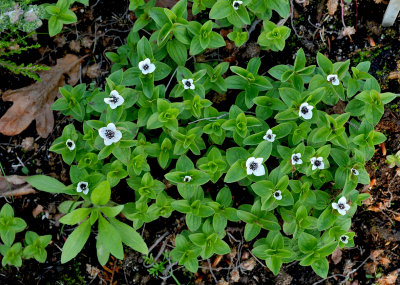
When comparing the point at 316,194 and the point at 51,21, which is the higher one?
the point at 51,21

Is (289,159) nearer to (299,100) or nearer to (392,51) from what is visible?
(299,100)

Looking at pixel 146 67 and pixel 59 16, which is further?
pixel 59 16

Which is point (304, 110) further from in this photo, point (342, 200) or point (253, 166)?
point (342, 200)

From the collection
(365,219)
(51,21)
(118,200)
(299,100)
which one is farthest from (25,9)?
(365,219)

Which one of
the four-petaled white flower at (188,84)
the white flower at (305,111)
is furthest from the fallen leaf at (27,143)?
the white flower at (305,111)

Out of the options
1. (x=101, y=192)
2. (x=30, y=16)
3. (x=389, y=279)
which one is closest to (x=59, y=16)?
(x=30, y=16)

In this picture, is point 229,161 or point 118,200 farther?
point 118,200
